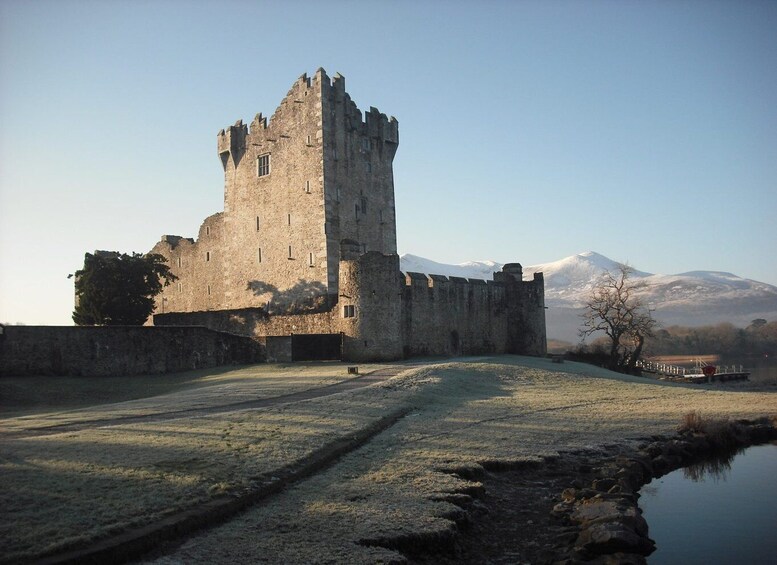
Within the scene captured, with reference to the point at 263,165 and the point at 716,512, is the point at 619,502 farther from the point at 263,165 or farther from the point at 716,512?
the point at 263,165

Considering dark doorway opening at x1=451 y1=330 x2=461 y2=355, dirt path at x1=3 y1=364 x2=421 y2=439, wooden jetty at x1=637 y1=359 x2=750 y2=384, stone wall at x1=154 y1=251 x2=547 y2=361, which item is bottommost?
wooden jetty at x1=637 y1=359 x2=750 y2=384

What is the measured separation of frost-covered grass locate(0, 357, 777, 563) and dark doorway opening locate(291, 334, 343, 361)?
11.5 meters

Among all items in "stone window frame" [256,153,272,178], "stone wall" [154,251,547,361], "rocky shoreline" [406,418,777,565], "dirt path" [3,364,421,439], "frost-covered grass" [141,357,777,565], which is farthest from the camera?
"stone window frame" [256,153,272,178]

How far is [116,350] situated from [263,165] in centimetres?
1945

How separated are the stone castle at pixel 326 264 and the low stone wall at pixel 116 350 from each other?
107 inches

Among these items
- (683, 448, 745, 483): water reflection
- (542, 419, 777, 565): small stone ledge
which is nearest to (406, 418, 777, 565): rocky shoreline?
(542, 419, 777, 565): small stone ledge

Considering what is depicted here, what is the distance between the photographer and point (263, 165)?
48562 mm

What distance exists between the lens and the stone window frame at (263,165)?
4812cm

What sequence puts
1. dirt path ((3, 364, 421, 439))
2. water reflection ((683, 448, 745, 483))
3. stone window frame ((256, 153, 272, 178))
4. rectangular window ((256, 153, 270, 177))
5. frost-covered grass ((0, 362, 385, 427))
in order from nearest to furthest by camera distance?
dirt path ((3, 364, 421, 439)), water reflection ((683, 448, 745, 483)), frost-covered grass ((0, 362, 385, 427)), stone window frame ((256, 153, 272, 178)), rectangular window ((256, 153, 270, 177))

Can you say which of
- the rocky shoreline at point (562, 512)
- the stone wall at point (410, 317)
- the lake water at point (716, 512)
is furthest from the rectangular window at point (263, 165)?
the lake water at point (716, 512)

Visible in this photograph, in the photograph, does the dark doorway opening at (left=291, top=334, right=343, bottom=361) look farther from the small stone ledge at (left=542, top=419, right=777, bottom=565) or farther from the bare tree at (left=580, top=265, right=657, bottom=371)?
the bare tree at (left=580, top=265, right=657, bottom=371)

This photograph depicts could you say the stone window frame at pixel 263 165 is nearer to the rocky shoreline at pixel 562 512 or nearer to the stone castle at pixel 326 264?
the stone castle at pixel 326 264

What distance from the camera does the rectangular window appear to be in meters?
48.2

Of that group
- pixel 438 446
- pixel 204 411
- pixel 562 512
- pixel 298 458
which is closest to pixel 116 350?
pixel 204 411
